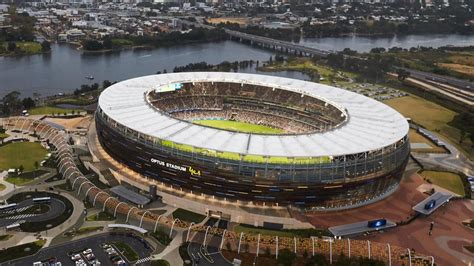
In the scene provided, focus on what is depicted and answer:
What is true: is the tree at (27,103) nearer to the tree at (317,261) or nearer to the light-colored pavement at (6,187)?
the light-colored pavement at (6,187)

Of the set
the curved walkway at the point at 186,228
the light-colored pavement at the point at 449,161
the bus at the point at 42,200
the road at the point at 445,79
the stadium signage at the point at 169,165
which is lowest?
the bus at the point at 42,200

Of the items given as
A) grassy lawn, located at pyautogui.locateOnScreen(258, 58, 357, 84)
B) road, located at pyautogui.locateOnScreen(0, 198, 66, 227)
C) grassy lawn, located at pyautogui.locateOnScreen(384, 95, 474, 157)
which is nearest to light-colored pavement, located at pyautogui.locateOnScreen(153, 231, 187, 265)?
road, located at pyautogui.locateOnScreen(0, 198, 66, 227)

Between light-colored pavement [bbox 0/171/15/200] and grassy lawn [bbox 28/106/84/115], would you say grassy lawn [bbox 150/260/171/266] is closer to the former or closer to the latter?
light-colored pavement [bbox 0/171/15/200]

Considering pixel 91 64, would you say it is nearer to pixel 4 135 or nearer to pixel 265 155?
pixel 4 135

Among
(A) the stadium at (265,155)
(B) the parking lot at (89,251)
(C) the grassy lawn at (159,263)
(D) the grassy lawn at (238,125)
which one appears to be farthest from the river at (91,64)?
(C) the grassy lawn at (159,263)

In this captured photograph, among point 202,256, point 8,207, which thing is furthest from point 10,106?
point 202,256

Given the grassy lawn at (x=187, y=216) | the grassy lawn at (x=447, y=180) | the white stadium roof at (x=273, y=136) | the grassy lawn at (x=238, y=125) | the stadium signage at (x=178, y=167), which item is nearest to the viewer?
the grassy lawn at (x=187, y=216)

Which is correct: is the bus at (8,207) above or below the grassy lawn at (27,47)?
below
